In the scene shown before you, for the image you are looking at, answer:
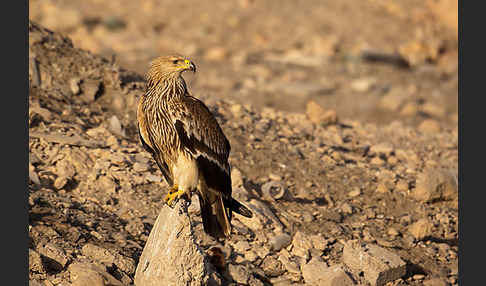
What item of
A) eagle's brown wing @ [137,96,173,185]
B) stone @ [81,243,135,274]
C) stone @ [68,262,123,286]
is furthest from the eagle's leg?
stone @ [68,262,123,286]

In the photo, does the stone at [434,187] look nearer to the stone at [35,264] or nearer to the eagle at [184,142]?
the eagle at [184,142]

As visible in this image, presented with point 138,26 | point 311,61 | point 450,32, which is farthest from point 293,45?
point 450,32

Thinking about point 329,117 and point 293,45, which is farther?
point 293,45

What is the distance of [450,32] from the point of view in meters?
21.4

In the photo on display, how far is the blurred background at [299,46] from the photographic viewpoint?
49.8 ft

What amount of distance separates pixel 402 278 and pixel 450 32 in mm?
15739

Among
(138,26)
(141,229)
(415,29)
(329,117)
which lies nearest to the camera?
(141,229)

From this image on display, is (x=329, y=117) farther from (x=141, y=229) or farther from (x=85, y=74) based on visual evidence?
(x=141, y=229)

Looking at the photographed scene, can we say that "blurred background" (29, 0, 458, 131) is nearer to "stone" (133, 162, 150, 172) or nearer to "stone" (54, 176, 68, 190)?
"stone" (133, 162, 150, 172)

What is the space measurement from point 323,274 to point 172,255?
70.8 inches

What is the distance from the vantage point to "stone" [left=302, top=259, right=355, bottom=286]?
22.3 feet

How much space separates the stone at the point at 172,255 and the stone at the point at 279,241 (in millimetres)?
1444

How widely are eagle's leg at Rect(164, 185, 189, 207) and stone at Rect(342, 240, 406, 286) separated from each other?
2.10 meters

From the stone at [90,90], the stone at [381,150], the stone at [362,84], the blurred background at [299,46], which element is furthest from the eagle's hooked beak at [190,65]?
the stone at [362,84]
